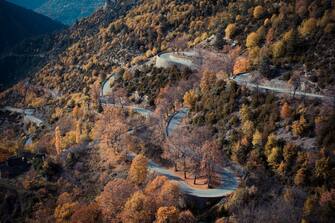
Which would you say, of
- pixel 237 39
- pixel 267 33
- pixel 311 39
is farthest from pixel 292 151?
pixel 237 39

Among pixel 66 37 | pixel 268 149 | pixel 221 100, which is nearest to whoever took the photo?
pixel 268 149

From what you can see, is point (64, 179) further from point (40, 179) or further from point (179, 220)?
point (179, 220)

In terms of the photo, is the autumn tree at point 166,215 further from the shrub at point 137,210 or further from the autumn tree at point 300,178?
the autumn tree at point 300,178

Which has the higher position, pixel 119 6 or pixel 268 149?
pixel 268 149

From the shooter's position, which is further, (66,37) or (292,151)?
(66,37)

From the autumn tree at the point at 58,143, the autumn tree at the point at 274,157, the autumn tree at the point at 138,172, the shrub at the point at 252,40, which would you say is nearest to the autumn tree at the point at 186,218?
the autumn tree at the point at 138,172

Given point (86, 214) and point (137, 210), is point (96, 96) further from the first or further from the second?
point (137, 210)
